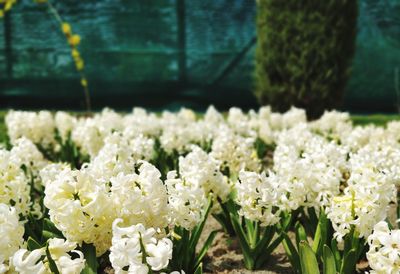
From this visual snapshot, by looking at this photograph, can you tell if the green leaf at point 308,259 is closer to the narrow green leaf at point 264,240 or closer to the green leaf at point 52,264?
the narrow green leaf at point 264,240

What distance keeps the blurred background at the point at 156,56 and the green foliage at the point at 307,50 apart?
295 cm

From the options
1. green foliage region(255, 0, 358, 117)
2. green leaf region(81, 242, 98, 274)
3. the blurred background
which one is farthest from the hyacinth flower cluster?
the blurred background

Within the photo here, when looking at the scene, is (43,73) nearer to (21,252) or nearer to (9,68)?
(9,68)

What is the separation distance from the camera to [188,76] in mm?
12945

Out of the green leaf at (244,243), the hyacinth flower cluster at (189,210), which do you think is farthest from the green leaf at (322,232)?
the green leaf at (244,243)

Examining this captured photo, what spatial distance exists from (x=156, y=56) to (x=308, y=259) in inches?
430

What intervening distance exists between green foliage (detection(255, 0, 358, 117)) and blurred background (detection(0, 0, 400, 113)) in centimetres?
295

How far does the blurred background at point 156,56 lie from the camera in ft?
42.2

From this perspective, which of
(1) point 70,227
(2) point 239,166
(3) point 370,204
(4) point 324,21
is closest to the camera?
(1) point 70,227

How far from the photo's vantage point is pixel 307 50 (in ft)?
31.8

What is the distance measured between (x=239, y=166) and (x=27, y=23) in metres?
10.1

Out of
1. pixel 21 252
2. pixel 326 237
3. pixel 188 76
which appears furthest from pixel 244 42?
pixel 21 252

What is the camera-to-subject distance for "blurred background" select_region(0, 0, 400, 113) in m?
12.9

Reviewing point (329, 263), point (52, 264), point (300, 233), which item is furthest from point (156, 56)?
point (52, 264)
